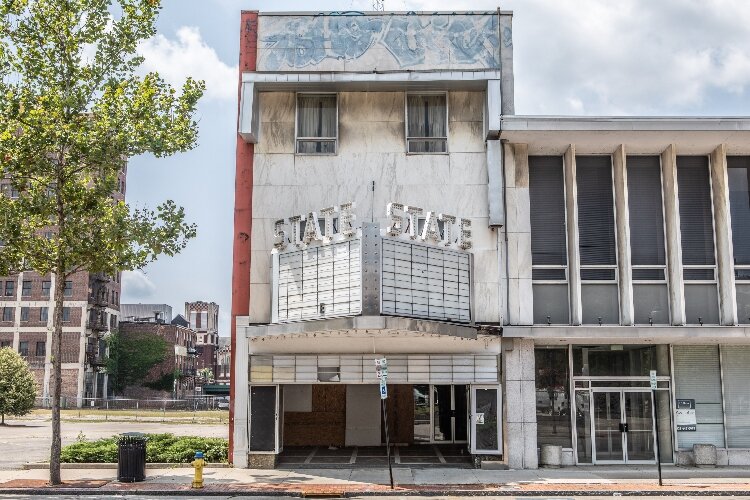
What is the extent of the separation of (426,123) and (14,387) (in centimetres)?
3793

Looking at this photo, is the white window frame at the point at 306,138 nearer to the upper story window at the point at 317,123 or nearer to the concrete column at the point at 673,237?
the upper story window at the point at 317,123

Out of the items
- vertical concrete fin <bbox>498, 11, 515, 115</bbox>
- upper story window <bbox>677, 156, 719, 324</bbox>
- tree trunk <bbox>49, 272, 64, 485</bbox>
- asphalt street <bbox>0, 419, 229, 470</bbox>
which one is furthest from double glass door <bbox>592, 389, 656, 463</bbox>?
asphalt street <bbox>0, 419, 229, 470</bbox>

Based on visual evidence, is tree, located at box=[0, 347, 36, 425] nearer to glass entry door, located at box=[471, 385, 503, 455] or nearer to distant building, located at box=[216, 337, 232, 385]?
glass entry door, located at box=[471, 385, 503, 455]

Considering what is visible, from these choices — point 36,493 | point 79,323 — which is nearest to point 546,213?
point 36,493

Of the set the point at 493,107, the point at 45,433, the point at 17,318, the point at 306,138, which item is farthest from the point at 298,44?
the point at 17,318

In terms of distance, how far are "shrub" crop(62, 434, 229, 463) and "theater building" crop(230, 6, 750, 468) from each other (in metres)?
1.02

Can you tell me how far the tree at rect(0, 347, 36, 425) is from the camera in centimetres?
5138

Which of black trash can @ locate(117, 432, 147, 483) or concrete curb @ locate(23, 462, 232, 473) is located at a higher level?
black trash can @ locate(117, 432, 147, 483)

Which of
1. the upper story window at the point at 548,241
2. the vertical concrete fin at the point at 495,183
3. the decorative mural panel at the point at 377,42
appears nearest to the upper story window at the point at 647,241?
the upper story window at the point at 548,241

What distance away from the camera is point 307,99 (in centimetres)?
2602

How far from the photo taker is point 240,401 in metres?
24.6

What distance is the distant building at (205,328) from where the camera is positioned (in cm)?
15050

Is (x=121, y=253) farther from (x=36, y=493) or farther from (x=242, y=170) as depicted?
(x=36, y=493)

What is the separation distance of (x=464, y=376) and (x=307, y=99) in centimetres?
995
